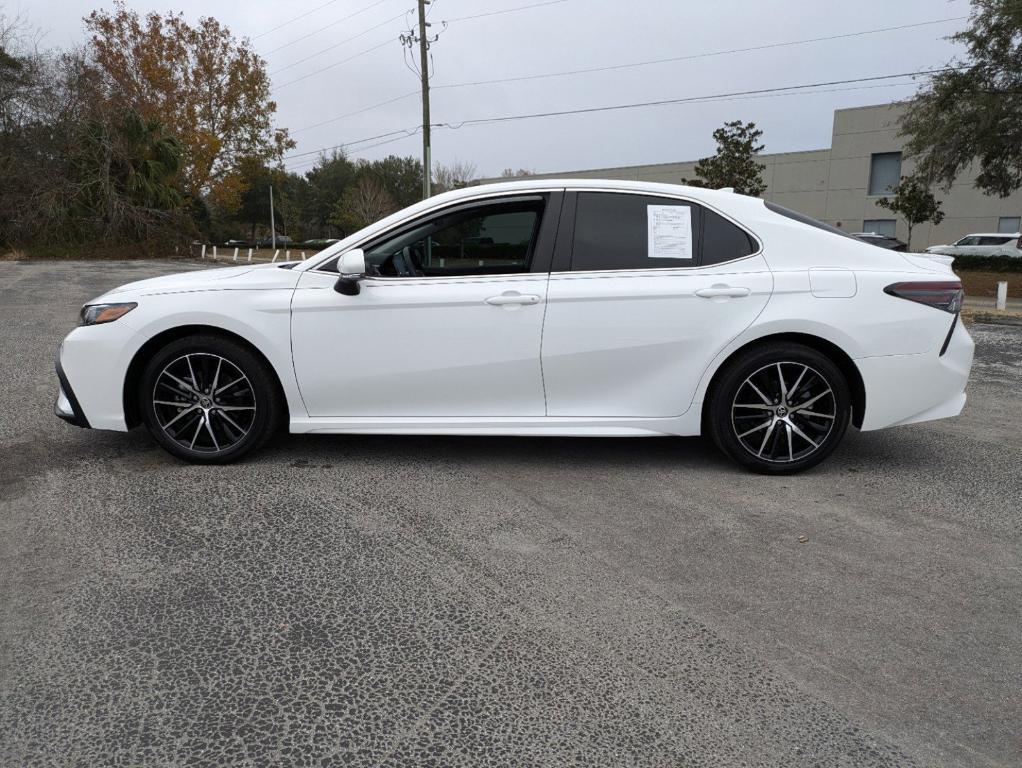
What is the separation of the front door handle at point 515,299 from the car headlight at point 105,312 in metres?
2.09

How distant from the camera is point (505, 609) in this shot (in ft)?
9.27

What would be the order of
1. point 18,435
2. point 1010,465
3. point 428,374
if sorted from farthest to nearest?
point 18,435 < point 1010,465 < point 428,374

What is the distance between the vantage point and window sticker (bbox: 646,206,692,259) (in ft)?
14.2

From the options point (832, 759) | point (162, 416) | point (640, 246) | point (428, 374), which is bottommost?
point (832, 759)

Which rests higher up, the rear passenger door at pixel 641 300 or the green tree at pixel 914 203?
the green tree at pixel 914 203

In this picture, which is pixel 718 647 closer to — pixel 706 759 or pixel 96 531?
pixel 706 759

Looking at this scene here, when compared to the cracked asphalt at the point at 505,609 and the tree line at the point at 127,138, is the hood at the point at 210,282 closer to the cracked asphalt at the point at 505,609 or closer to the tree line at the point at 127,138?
the cracked asphalt at the point at 505,609

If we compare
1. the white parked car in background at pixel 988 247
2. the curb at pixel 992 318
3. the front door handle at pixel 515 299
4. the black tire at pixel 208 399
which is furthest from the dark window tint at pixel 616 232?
the white parked car in background at pixel 988 247

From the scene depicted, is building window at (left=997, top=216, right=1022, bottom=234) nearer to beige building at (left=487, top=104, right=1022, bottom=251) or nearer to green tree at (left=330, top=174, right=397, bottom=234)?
beige building at (left=487, top=104, right=1022, bottom=251)

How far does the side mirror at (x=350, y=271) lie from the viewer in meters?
4.16

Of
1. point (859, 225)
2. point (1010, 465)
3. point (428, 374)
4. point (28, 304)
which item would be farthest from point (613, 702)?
point (859, 225)

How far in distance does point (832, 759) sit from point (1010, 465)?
341 cm

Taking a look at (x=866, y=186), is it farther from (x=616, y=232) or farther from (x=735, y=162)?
(x=616, y=232)

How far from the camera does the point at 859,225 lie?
42031mm
